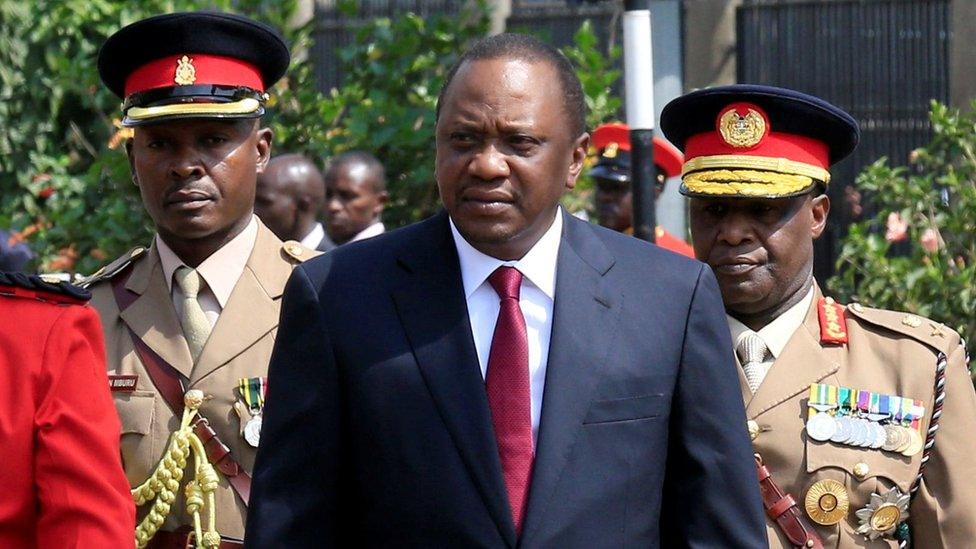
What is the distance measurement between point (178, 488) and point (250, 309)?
48 cm

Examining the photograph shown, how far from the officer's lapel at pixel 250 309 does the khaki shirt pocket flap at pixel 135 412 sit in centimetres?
12

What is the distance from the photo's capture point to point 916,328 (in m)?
4.32

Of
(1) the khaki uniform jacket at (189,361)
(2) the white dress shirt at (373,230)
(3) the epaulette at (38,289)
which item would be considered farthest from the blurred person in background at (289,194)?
(3) the epaulette at (38,289)

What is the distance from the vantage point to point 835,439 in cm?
415

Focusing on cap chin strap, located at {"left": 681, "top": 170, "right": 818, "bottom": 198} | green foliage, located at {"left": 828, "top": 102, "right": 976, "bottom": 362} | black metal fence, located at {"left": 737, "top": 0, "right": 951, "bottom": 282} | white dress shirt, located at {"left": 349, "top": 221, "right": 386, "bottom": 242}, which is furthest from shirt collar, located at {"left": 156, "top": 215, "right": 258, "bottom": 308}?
black metal fence, located at {"left": 737, "top": 0, "right": 951, "bottom": 282}

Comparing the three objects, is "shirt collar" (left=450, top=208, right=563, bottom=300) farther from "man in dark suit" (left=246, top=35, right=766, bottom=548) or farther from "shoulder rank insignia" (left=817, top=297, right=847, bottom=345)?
"shoulder rank insignia" (left=817, top=297, right=847, bottom=345)

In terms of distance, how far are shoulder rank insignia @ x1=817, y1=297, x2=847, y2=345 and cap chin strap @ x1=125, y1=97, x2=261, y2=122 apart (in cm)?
152

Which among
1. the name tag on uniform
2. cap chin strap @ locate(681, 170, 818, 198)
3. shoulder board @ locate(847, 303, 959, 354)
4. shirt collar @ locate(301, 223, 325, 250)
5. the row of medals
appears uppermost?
cap chin strap @ locate(681, 170, 818, 198)

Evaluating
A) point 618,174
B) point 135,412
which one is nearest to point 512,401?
point 135,412

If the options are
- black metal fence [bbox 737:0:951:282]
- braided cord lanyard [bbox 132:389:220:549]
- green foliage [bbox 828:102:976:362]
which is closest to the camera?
braided cord lanyard [bbox 132:389:220:549]

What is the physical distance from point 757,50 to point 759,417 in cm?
684

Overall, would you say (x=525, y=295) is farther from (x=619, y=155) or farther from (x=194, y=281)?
(x=619, y=155)

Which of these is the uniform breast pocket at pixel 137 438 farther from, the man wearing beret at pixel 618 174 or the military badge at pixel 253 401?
the man wearing beret at pixel 618 174

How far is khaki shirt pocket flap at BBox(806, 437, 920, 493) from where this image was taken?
162 inches
